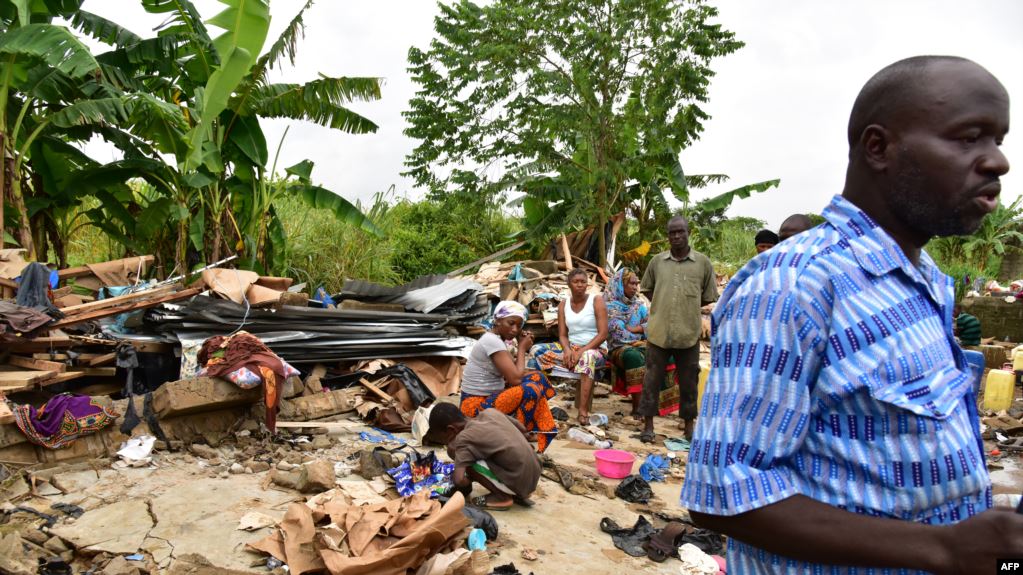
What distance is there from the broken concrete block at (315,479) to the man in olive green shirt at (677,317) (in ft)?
9.90

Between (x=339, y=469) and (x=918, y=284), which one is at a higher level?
(x=918, y=284)

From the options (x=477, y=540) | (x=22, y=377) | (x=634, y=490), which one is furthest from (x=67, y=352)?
(x=634, y=490)

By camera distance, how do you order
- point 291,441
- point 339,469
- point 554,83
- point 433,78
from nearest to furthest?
1. point 339,469
2. point 291,441
3. point 554,83
4. point 433,78

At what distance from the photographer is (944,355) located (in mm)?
995

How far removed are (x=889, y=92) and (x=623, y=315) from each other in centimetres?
651

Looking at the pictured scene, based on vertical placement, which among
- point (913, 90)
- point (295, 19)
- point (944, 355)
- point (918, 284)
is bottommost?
point (944, 355)

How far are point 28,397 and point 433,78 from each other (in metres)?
14.0

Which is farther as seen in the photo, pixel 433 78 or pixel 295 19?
pixel 433 78

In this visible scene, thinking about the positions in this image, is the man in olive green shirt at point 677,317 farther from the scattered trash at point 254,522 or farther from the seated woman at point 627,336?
the scattered trash at point 254,522

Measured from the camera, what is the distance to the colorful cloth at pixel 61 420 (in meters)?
4.76

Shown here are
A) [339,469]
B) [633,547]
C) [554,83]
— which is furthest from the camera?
[554,83]

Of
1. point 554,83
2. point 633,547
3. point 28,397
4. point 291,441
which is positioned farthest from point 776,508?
point 554,83

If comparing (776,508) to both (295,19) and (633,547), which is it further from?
(295,19)

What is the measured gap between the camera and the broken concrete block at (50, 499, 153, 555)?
3.72m
